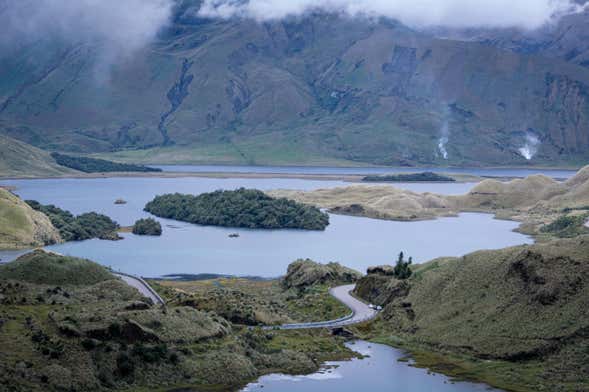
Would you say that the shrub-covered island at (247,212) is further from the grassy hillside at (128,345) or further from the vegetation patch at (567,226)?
the grassy hillside at (128,345)

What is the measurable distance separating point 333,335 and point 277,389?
481 inches

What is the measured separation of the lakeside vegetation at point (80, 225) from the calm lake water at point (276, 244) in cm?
261

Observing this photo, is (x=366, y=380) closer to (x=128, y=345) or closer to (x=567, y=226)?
(x=128, y=345)

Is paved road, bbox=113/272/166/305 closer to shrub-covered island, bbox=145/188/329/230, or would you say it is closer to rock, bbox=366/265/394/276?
rock, bbox=366/265/394/276

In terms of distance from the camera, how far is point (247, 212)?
148250 mm

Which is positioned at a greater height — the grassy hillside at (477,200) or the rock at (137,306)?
the grassy hillside at (477,200)

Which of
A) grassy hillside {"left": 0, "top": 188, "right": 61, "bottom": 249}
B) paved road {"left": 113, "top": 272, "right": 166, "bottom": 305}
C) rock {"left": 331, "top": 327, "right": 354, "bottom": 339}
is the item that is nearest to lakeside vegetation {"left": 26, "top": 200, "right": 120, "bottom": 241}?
grassy hillside {"left": 0, "top": 188, "right": 61, "bottom": 249}

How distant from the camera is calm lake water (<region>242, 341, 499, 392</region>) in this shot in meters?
56.6

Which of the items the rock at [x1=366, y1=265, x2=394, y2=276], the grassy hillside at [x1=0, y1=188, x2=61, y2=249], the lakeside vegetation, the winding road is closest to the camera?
the winding road

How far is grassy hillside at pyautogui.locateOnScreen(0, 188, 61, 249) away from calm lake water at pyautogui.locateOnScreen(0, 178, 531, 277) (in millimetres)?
2416

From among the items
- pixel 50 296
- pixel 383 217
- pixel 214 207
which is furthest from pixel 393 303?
pixel 383 217

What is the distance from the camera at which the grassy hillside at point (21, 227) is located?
367 feet

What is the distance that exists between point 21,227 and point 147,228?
861 inches

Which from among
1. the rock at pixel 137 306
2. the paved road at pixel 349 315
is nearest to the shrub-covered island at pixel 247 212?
the paved road at pixel 349 315
